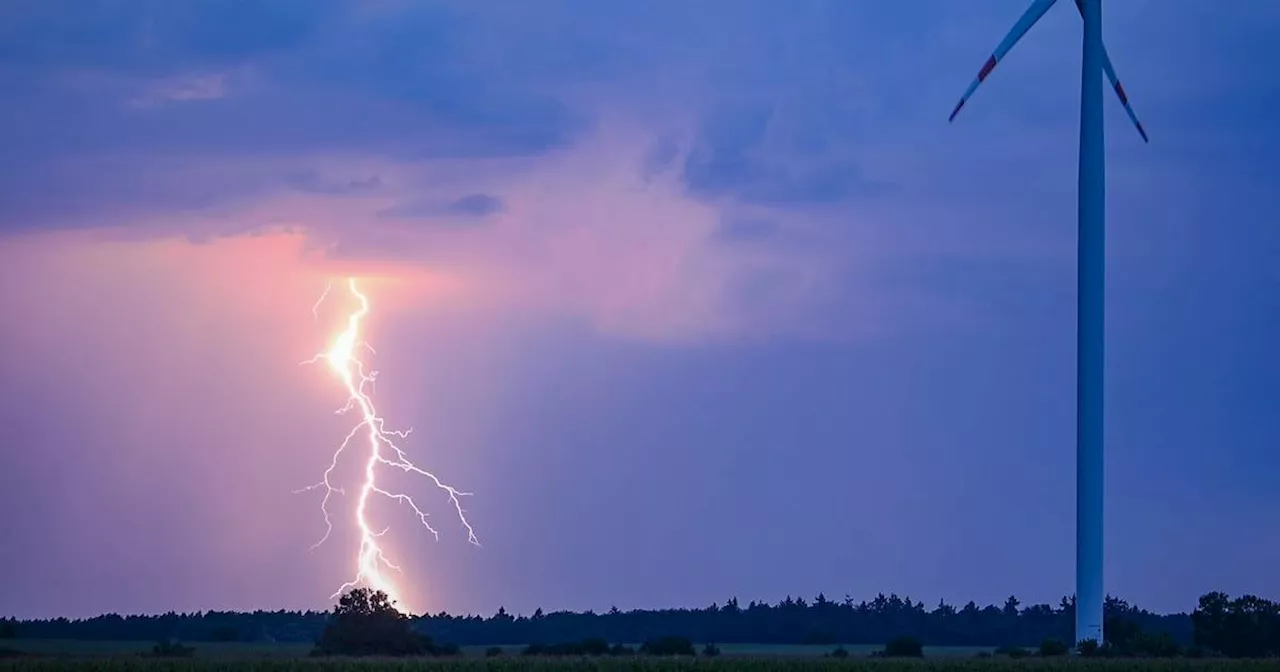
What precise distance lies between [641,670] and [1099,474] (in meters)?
22.3

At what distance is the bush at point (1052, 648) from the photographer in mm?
92969

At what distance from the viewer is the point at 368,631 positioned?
9850 centimetres

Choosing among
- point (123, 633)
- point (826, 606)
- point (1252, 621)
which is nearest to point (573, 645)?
point (1252, 621)

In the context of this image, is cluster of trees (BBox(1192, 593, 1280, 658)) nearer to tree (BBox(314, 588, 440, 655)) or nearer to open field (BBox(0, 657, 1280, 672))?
open field (BBox(0, 657, 1280, 672))

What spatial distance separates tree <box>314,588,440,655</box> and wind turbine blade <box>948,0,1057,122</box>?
130ft

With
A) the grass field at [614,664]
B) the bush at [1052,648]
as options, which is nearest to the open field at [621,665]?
the grass field at [614,664]

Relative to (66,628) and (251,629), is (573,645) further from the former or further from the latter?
(66,628)

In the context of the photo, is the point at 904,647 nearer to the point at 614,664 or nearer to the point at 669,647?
the point at 669,647

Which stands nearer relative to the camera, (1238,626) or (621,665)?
(621,665)

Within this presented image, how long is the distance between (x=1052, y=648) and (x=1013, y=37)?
30.9 meters

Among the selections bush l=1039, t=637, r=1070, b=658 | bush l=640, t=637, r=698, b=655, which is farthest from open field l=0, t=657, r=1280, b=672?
bush l=640, t=637, r=698, b=655

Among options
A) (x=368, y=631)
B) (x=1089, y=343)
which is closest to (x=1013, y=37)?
(x=1089, y=343)

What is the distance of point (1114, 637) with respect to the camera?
98.2 meters

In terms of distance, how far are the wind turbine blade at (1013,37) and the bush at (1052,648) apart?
28433 millimetres
